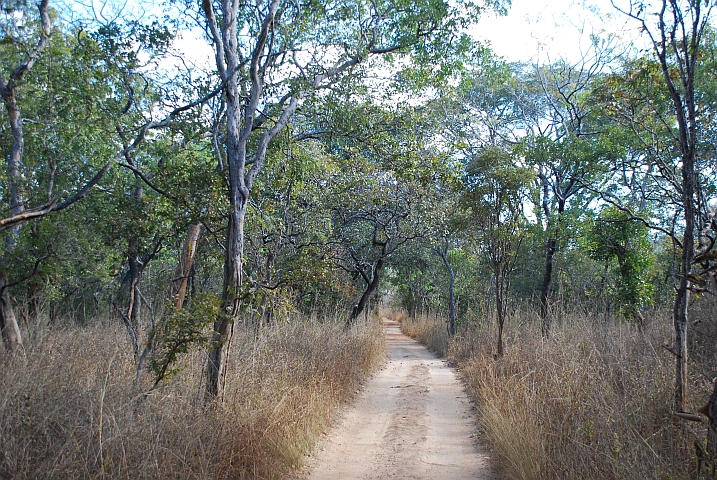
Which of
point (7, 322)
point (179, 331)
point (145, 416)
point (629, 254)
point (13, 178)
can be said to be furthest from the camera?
point (629, 254)

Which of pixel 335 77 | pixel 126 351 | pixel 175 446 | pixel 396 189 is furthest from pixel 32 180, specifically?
pixel 396 189

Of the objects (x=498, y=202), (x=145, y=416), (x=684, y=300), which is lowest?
(x=145, y=416)

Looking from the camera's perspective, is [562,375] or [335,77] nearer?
[562,375]

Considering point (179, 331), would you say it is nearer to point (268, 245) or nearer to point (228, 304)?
point (228, 304)

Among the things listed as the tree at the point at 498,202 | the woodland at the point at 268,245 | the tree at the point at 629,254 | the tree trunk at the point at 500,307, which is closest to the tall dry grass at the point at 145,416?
the woodland at the point at 268,245

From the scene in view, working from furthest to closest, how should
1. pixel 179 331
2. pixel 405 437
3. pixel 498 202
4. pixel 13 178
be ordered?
pixel 498 202, pixel 13 178, pixel 405 437, pixel 179 331

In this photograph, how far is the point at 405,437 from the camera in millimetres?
6938

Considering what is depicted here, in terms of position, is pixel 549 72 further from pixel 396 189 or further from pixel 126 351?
pixel 126 351

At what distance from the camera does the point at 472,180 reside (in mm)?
11430

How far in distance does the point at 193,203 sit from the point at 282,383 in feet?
8.20

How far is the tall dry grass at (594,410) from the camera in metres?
3.89

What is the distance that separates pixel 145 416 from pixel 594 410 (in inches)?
→ 152

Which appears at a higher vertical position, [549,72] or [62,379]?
[549,72]

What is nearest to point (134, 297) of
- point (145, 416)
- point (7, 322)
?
point (7, 322)
